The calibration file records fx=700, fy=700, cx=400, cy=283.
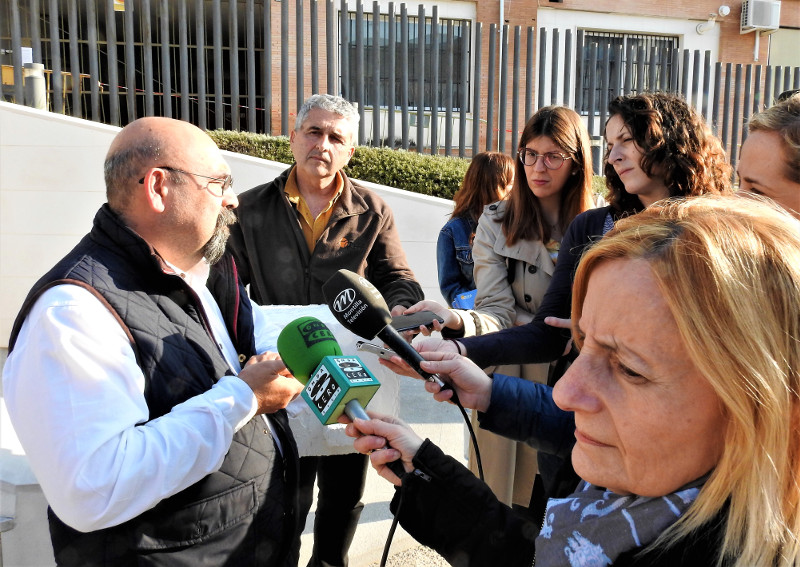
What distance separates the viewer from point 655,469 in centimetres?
108

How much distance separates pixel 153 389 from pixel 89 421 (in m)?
0.20

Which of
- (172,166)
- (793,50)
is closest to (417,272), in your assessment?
(172,166)

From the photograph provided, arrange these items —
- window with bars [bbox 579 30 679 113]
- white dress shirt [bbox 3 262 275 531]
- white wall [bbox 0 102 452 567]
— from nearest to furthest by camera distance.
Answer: white dress shirt [bbox 3 262 275 531] < white wall [bbox 0 102 452 567] < window with bars [bbox 579 30 679 113]

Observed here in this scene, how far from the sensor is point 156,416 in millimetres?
1761

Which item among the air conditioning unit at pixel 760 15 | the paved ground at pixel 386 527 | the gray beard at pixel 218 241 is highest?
the air conditioning unit at pixel 760 15

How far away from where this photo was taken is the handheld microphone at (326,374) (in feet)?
5.09

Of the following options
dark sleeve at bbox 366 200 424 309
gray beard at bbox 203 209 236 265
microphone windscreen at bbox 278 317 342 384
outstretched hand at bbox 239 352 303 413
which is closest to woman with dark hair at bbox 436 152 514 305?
dark sleeve at bbox 366 200 424 309

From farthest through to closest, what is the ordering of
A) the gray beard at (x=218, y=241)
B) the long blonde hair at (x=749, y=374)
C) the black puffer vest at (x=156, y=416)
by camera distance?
the gray beard at (x=218, y=241) < the black puffer vest at (x=156, y=416) < the long blonde hair at (x=749, y=374)

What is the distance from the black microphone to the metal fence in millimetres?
5880

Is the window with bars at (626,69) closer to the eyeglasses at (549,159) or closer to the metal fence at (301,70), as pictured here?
the metal fence at (301,70)

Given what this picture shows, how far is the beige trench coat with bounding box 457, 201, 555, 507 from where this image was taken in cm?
315

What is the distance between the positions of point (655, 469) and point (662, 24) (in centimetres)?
1693

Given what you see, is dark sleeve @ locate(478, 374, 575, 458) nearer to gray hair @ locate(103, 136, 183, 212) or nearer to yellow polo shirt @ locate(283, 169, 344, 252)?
gray hair @ locate(103, 136, 183, 212)

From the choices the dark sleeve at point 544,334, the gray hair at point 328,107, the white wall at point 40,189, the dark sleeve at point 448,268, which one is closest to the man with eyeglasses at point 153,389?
the dark sleeve at point 544,334
